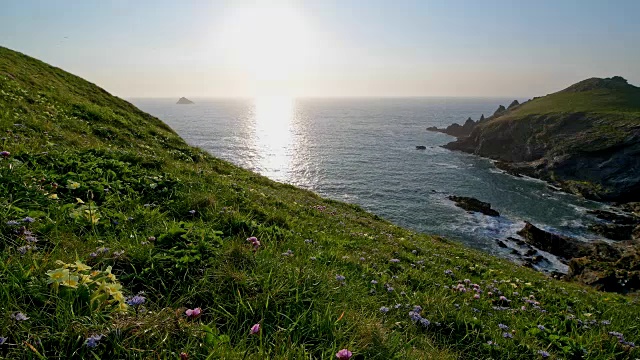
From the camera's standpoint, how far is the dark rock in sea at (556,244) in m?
35.1

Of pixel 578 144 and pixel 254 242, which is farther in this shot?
pixel 578 144

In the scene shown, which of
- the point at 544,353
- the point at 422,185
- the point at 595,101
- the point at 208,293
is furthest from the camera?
the point at 595,101

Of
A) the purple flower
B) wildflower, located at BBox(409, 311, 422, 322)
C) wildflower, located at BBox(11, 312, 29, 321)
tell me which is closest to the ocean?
the purple flower

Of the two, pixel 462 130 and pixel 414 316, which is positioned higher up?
pixel 462 130

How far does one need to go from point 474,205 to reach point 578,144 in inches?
1739

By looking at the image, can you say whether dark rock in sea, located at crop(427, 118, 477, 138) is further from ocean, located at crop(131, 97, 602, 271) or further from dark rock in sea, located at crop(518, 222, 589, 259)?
dark rock in sea, located at crop(518, 222, 589, 259)

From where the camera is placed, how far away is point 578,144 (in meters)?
72.6

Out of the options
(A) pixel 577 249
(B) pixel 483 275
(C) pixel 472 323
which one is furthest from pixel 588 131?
(C) pixel 472 323

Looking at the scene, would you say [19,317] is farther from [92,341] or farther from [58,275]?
[92,341]

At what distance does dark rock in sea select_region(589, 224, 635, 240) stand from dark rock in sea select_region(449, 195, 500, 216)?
11793 mm

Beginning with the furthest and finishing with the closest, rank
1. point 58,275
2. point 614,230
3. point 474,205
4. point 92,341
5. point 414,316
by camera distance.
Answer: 1. point 474,205
2. point 614,230
3. point 414,316
4. point 58,275
5. point 92,341

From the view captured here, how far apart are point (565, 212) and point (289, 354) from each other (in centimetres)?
6044

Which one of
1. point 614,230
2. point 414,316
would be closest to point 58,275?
point 414,316

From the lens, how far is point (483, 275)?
10.2 meters
